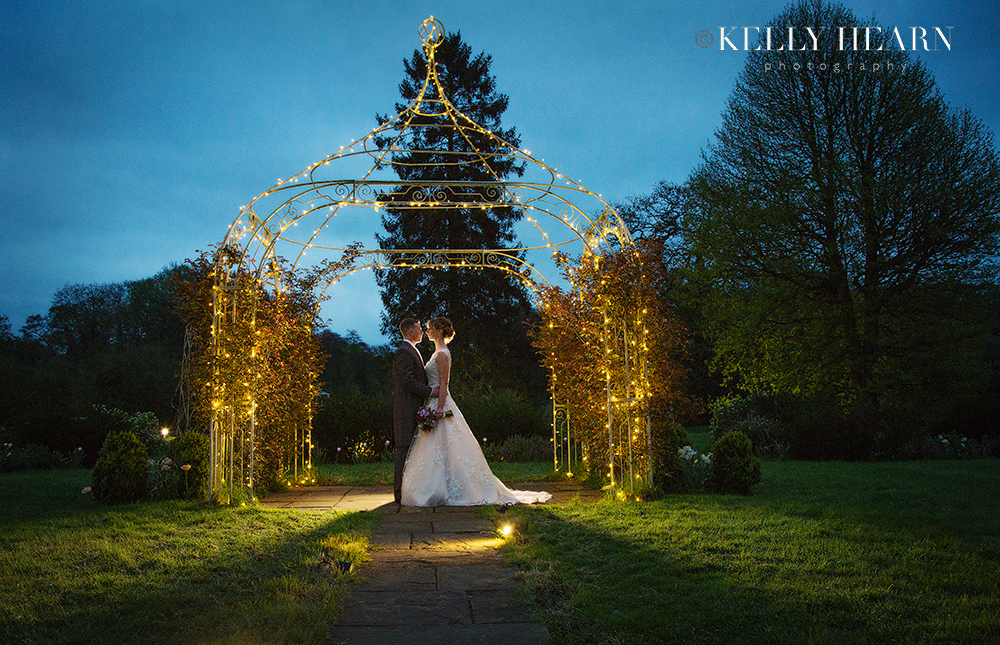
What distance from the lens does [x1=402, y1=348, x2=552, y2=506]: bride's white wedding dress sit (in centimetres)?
687

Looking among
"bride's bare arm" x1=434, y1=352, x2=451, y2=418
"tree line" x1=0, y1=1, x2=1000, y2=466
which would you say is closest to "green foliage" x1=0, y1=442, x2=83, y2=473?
"tree line" x1=0, y1=1, x2=1000, y2=466

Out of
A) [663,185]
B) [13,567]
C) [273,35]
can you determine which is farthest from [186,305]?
[663,185]

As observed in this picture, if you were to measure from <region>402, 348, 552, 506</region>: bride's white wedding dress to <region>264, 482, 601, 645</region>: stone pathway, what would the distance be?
61cm

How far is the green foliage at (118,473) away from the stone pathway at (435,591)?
3.08 meters

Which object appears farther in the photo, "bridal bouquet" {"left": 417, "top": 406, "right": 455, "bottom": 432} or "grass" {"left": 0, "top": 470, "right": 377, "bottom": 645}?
"bridal bouquet" {"left": 417, "top": 406, "right": 455, "bottom": 432}

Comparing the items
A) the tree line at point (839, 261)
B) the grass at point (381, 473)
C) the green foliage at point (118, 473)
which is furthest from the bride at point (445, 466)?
the tree line at point (839, 261)

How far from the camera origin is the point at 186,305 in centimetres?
686

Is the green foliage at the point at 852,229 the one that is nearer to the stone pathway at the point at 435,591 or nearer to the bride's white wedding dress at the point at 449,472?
the bride's white wedding dress at the point at 449,472

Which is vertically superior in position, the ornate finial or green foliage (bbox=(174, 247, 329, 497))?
the ornate finial

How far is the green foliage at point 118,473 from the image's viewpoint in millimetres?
6816

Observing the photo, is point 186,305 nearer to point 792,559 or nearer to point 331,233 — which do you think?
point 792,559

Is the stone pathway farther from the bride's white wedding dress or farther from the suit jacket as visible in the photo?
the suit jacket

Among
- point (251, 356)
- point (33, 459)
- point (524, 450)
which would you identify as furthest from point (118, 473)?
point (524, 450)

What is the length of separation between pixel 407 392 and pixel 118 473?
3.30 m
